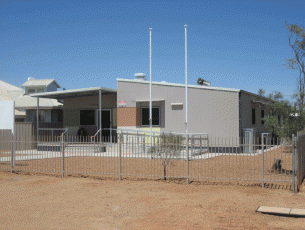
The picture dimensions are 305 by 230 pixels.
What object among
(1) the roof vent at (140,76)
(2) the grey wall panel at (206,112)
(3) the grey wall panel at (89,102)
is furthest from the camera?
(3) the grey wall panel at (89,102)

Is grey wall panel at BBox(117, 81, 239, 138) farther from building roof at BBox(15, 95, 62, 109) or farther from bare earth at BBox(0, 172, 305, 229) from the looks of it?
building roof at BBox(15, 95, 62, 109)

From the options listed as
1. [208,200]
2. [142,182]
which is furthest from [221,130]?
[208,200]

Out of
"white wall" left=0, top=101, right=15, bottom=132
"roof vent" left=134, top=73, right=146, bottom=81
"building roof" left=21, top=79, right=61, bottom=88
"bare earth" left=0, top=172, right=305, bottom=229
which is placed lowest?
"bare earth" left=0, top=172, right=305, bottom=229

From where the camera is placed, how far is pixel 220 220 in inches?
237

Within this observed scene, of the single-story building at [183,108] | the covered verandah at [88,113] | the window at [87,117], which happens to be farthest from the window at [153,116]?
the window at [87,117]

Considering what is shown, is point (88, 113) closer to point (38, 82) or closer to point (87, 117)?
point (87, 117)

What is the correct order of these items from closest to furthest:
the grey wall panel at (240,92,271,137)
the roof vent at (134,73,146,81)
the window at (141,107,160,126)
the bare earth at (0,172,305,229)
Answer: the bare earth at (0,172,305,229) < the grey wall panel at (240,92,271,137) < the window at (141,107,160,126) < the roof vent at (134,73,146,81)

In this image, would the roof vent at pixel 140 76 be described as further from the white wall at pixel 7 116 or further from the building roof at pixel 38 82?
the building roof at pixel 38 82

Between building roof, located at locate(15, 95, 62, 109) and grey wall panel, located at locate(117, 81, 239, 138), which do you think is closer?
grey wall panel, located at locate(117, 81, 239, 138)

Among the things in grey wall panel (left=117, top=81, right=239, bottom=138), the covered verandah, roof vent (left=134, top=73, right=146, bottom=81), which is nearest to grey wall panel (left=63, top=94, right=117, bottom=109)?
the covered verandah

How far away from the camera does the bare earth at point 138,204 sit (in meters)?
5.88

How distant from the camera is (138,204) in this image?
7297 millimetres

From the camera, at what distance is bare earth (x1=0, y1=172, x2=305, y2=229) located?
5875 millimetres

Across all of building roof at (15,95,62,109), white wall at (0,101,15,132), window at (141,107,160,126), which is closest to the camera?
white wall at (0,101,15,132)
